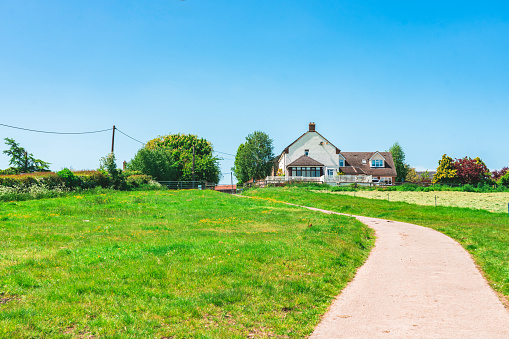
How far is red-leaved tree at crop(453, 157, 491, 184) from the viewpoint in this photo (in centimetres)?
8056

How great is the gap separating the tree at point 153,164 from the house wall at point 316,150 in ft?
75.7

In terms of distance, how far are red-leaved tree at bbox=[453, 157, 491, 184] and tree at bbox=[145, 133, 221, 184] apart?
5253 cm

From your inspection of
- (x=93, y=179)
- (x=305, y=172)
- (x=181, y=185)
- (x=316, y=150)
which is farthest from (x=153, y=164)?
(x=316, y=150)

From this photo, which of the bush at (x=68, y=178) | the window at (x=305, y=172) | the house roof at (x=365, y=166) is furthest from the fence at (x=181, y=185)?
the house roof at (x=365, y=166)

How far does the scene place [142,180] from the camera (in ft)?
187

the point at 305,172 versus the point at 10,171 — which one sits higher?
the point at 305,172

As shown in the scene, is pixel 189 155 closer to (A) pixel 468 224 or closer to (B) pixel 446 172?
(B) pixel 446 172

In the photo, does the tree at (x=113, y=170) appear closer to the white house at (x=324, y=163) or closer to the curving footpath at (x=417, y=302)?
the white house at (x=324, y=163)

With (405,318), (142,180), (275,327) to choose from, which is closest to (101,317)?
(275,327)

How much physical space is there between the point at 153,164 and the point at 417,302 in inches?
2528

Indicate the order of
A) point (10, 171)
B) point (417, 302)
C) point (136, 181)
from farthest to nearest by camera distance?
point (136, 181), point (10, 171), point (417, 302)

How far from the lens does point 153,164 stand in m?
68.5

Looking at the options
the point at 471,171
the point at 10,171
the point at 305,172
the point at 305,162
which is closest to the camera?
the point at 10,171

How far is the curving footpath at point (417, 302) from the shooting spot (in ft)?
21.2
